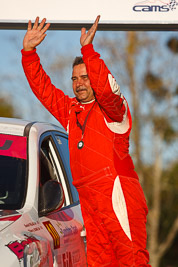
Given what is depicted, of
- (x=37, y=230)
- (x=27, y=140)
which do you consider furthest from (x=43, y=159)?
(x=37, y=230)

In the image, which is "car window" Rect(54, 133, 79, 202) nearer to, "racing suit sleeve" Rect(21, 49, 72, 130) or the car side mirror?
"racing suit sleeve" Rect(21, 49, 72, 130)

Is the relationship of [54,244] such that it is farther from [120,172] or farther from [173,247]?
[173,247]

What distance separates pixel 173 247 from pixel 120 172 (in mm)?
22155

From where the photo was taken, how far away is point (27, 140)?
454cm

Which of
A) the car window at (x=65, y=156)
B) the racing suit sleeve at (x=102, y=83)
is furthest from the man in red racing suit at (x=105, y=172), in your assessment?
the car window at (x=65, y=156)

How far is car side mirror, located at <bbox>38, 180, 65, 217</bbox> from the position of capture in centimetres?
405

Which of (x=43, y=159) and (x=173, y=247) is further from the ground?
(x=43, y=159)

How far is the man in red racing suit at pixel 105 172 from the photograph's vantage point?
4.16 m

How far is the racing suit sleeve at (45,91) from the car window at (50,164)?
0.87ft

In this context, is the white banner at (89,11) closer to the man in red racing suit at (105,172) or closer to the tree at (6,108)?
the man in red racing suit at (105,172)

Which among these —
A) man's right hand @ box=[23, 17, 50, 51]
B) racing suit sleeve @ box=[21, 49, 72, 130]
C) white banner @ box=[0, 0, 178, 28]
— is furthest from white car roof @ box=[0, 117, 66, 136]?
white banner @ box=[0, 0, 178, 28]

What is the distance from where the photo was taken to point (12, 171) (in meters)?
4.35

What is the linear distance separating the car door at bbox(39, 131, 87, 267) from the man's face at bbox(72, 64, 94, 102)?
1.70ft

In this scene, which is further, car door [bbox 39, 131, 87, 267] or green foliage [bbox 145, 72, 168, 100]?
green foliage [bbox 145, 72, 168, 100]
